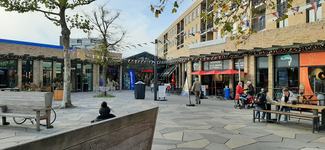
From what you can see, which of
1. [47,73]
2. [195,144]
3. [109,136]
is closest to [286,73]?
[195,144]

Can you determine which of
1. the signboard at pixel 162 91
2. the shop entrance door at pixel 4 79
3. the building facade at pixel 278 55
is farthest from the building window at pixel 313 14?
the shop entrance door at pixel 4 79

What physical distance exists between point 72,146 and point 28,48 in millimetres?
23406

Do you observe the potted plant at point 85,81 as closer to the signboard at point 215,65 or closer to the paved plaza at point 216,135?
the signboard at point 215,65

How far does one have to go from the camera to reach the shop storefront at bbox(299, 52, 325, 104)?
1189 cm

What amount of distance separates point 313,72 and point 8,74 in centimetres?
2341

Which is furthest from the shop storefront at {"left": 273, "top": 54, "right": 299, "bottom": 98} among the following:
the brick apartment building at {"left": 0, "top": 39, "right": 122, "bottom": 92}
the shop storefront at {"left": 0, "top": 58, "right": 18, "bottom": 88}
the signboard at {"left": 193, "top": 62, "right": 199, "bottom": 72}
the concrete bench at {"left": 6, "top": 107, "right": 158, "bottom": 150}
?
the shop storefront at {"left": 0, "top": 58, "right": 18, "bottom": 88}

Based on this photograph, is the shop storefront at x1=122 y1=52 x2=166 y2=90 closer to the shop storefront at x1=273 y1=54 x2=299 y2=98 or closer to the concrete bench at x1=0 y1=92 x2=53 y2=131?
the shop storefront at x1=273 y1=54 x2=299 y2=98

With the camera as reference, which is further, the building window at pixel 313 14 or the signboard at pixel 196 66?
the signboard at pixel 196 66

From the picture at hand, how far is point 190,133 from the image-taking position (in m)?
5.67

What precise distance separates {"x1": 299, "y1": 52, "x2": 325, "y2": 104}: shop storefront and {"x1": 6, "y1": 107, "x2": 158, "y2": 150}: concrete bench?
12.7 meters

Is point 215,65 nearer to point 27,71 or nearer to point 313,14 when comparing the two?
point 313,14

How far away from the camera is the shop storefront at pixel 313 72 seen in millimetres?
11891

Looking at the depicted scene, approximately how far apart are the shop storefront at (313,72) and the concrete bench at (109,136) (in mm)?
12670

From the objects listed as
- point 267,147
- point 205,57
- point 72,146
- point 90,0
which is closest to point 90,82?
point 205,57
